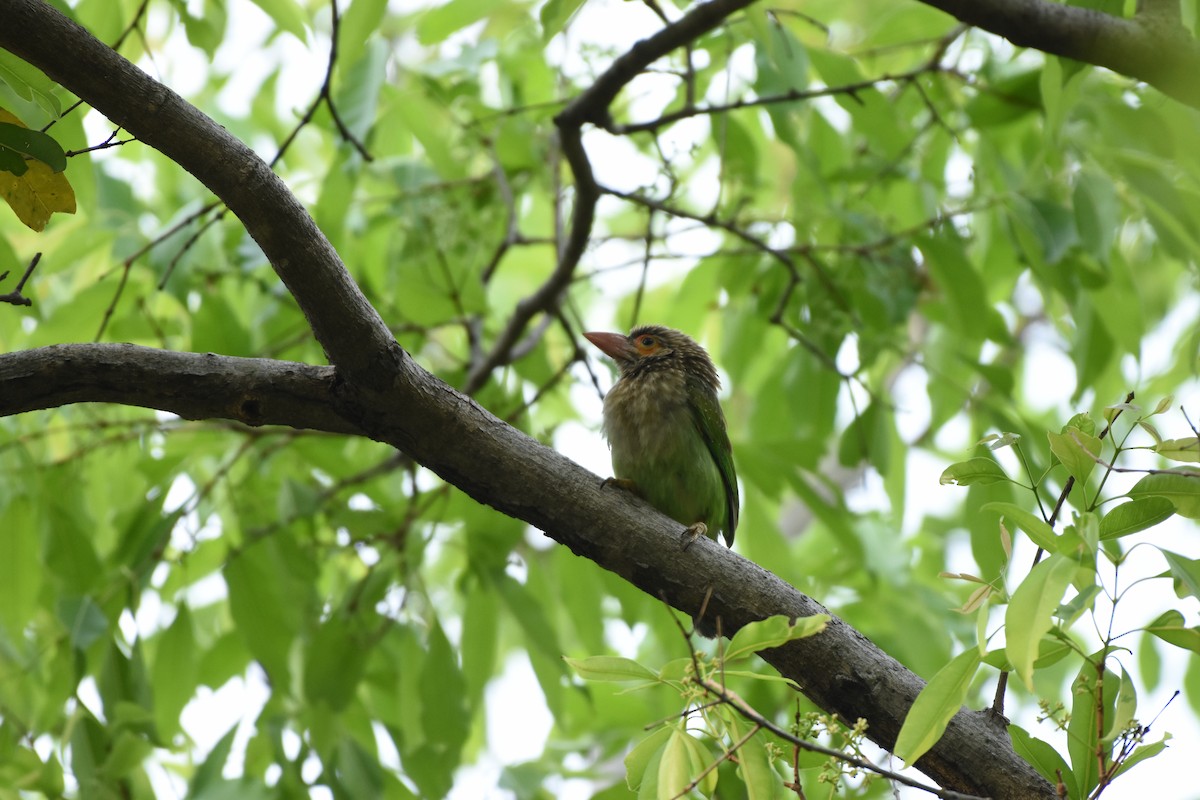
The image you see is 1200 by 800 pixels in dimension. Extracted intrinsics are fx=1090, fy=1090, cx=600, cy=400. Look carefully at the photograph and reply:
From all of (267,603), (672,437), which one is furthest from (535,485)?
(267,603)

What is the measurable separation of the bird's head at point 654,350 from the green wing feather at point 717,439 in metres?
→ 0.27

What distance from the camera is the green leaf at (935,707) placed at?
1.76 meters

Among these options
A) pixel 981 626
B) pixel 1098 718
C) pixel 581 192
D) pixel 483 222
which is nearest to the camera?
pixel 981 626

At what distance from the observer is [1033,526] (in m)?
1.68

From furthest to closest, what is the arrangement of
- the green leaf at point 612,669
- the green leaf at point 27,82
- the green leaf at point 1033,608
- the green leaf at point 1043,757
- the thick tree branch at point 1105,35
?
1. the thick tree branch at point 1105,35
2. the green leaf at point 27,82
3. the green leaf at point 1043,757
4. the green leaf at point 612,669
5. the green leaf at point 1033,608

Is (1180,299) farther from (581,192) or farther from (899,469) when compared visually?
(581,192)

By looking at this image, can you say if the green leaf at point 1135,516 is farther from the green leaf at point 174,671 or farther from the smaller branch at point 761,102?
the green leaf at point 174,671

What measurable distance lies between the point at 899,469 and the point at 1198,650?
3.19 meters

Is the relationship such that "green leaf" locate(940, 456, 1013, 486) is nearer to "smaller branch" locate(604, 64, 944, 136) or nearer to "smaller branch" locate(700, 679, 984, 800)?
"smaller branch" locate(700, 679, 984, 800)

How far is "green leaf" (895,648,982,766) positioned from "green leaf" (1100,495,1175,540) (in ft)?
1.13

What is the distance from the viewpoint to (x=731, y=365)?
4.71 m

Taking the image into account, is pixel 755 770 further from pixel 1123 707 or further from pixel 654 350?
pixel 654 350

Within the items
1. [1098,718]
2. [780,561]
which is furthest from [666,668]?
[780,561]

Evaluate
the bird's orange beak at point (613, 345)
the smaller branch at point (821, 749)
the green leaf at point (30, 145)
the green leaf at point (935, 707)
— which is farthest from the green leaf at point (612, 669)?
the bird's orange beak at point (613, 345)
